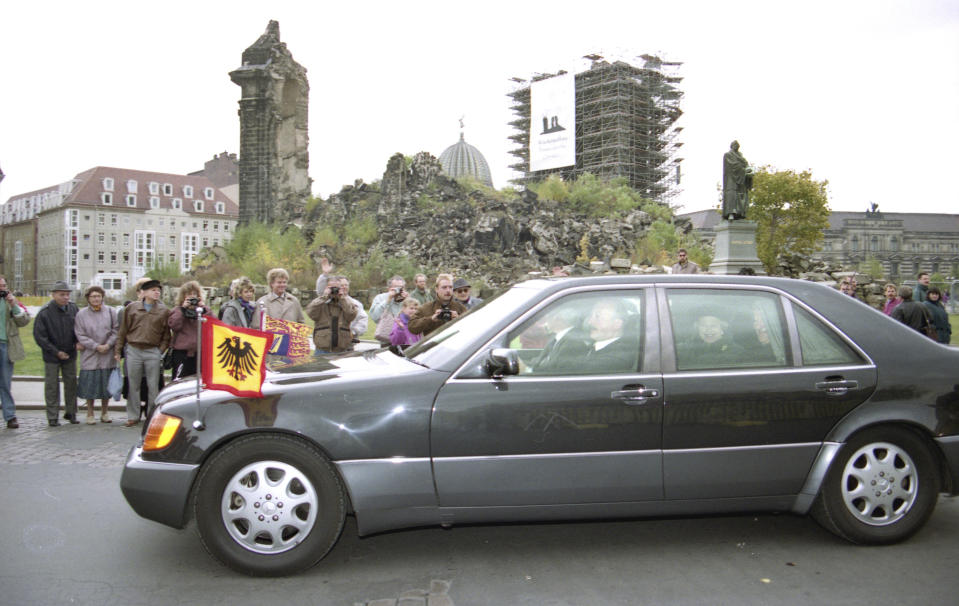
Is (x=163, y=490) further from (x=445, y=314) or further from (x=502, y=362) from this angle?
(x=445, y=314)

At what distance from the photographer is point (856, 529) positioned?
4148 mm

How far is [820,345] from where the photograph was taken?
4230 millimetres

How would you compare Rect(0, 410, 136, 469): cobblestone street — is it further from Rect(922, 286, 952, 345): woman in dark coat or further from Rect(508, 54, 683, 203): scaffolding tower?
Rect(508, 54, 683, 203): scaffolding tower

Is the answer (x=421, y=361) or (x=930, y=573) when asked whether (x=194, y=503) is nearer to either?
(x=421, y=361)

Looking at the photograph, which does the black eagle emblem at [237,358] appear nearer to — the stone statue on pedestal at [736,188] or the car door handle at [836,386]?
the car door handle at [836,386]

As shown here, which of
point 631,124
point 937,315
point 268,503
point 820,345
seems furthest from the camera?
point 631,124

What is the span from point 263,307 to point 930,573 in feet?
23.3

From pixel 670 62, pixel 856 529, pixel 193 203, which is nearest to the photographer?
pixel 856 529

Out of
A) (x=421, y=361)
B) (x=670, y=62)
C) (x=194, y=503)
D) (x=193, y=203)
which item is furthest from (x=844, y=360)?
(x=193, y=203)

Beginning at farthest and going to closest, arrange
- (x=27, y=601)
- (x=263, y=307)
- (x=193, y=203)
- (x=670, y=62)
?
(x=193, y=203), (x=670, y=62), (x=263, y=307), (x=27, y=601)

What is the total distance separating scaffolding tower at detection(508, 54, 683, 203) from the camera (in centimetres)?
6962

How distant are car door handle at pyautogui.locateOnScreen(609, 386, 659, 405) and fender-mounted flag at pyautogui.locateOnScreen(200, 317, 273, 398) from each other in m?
1.93

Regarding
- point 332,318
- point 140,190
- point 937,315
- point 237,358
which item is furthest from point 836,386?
point 140,190

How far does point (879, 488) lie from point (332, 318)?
5882mm
